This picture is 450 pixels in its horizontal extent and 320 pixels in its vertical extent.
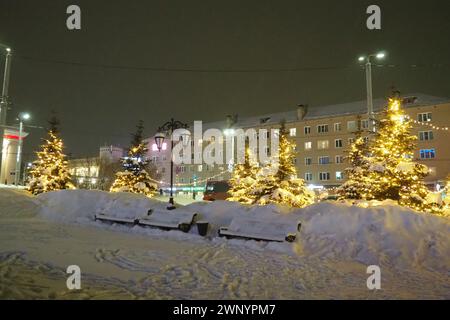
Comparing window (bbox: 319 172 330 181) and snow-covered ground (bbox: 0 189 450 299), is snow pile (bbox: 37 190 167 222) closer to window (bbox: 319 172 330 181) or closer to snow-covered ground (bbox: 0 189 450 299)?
snow-covered ground (bbox: 0 189 450 299)

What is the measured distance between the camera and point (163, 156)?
86250 mm

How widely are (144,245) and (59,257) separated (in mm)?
2852

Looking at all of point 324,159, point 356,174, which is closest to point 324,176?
point 324,159

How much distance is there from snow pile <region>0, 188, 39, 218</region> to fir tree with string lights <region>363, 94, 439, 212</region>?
16.9m

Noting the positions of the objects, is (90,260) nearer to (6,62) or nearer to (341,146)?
(6,62)

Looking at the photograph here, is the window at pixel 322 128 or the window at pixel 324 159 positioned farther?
the window at pixel 322 128

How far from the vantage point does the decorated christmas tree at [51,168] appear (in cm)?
3019

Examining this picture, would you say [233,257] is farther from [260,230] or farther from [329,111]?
[329,111]

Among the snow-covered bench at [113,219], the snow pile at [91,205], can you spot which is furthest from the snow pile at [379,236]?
the snow pile at [91,205]

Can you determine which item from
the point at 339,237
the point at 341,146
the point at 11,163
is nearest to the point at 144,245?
the point at 339,237

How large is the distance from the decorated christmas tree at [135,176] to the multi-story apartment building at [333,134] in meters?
19.1

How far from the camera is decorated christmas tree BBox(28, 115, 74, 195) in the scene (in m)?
30.2

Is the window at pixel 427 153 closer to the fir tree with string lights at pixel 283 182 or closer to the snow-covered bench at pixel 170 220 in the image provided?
the fir tree with string lights at pixel 283 182

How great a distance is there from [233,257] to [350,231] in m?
3.83
